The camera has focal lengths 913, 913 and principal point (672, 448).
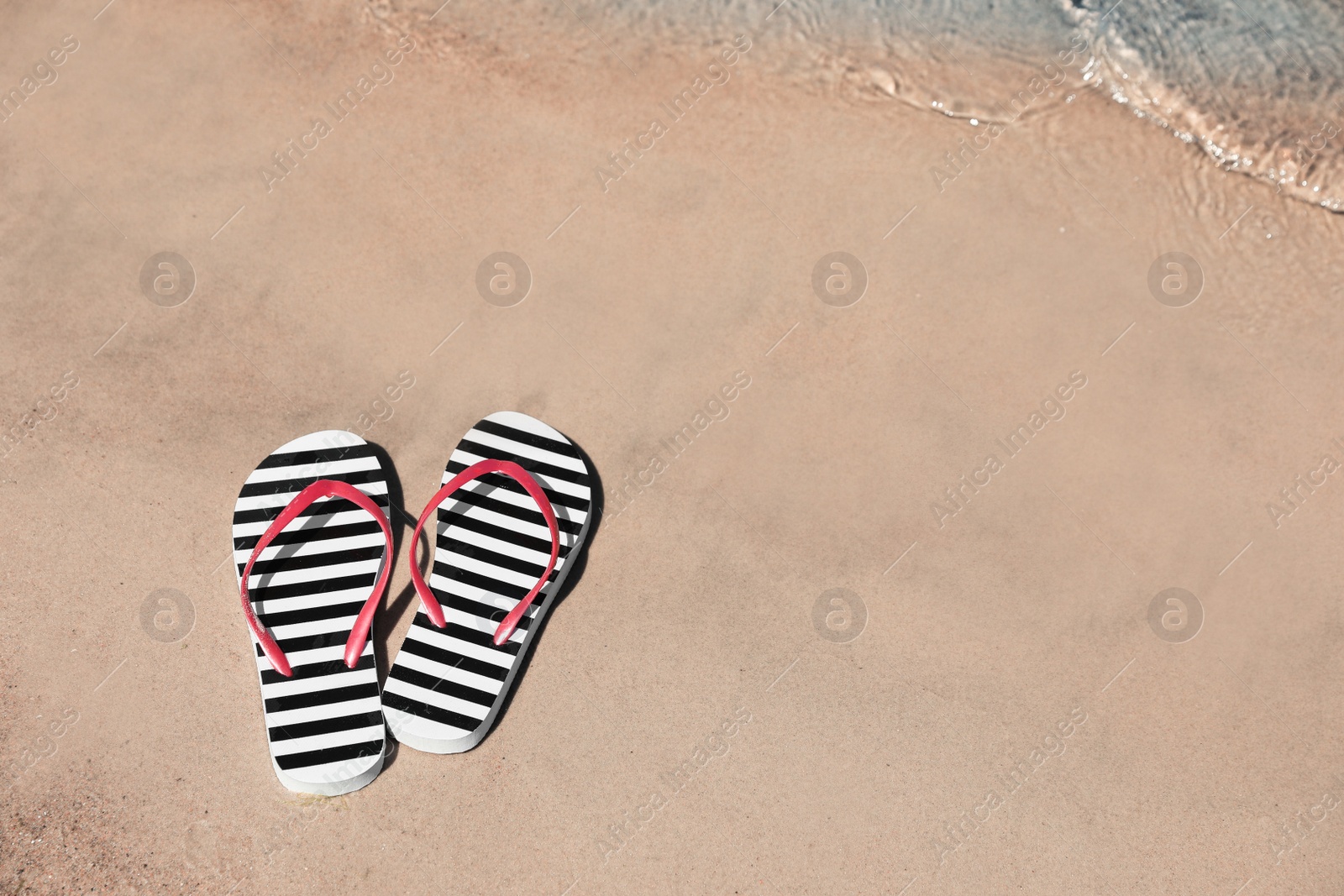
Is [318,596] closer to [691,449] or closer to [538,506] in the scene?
[538,506]

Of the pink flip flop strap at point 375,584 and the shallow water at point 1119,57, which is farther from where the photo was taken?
the shallow water at point 1119,57

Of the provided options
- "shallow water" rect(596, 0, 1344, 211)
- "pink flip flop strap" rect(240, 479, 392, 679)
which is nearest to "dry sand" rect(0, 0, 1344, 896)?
"shallow water" rect(596, 0, 1344, 211)

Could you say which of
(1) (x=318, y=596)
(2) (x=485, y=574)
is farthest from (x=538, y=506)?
(1) (x=318, y=596)

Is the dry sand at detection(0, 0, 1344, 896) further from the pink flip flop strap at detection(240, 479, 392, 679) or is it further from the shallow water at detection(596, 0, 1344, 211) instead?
the pink flip flop strap at detection(240, 479, 392, 679)

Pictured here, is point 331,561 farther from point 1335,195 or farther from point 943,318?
point 1335,195

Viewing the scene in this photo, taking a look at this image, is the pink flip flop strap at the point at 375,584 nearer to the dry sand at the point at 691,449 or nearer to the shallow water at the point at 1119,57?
the dry sand at the point at 691,449

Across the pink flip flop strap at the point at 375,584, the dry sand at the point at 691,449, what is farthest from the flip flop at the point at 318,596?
the dry sand at the point at 691,449
